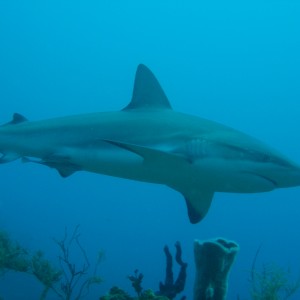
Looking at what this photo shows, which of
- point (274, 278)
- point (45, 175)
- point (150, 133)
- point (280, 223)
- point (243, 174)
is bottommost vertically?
point (274, 278)

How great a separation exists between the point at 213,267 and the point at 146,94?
2363 millimetres

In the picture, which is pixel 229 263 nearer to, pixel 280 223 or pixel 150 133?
pixel 150 133

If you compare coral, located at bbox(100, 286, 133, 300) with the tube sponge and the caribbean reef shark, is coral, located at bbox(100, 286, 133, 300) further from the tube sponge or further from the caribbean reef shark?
the caribbean reef shark

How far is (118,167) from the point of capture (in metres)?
4.99

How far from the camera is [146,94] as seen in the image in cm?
574

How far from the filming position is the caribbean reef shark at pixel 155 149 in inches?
169

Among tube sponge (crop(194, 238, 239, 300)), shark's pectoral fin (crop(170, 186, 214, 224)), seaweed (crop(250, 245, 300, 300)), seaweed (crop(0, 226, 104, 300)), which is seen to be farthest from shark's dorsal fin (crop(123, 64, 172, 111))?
seaweed (crop(0, 226, 104, 300))

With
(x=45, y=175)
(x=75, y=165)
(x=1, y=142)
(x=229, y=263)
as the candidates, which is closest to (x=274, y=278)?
(x=229, y=263)

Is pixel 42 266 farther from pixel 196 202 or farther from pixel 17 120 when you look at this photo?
pixel 196 202

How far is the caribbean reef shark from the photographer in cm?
429

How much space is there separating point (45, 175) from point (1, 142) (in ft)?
347

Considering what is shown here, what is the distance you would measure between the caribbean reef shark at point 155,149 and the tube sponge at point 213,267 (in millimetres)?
494

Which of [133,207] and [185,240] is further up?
[133,207]

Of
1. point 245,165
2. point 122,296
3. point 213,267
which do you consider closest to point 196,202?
point 213,267
